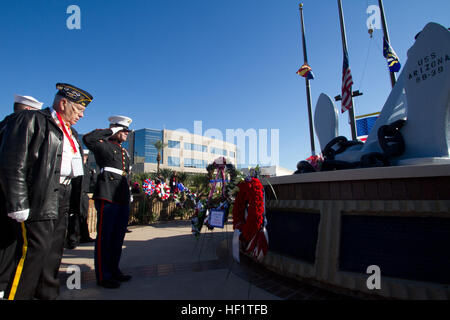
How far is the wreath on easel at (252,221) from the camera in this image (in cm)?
261

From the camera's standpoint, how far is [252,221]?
2.65 m

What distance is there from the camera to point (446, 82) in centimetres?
377

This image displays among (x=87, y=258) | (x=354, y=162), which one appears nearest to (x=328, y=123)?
(x=354, y=162)

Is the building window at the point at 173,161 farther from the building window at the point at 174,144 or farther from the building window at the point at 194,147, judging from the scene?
the building window at the point at 194,147

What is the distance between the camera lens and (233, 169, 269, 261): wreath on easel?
2.61 m

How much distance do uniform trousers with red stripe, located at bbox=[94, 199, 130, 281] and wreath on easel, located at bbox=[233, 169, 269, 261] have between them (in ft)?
5.15

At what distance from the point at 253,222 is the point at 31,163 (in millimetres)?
2202

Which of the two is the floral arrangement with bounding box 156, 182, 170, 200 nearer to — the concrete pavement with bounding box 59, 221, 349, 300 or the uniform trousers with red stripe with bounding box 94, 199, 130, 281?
the concrete pavement with bounding box 59, 221, 349, 300

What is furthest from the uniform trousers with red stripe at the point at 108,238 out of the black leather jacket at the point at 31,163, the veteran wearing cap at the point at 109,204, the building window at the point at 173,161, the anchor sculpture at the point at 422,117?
the building window at the point at 173,161

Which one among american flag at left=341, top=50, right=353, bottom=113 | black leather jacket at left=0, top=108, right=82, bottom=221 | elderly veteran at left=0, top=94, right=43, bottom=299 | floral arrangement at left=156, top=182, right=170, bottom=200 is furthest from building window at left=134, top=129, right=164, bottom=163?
black leather jacket at left=0, top=108, right=82, bottom=221

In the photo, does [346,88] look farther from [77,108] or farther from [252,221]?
[77,108]

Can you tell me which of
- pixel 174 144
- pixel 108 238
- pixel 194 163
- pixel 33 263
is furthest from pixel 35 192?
pixel 194 163
